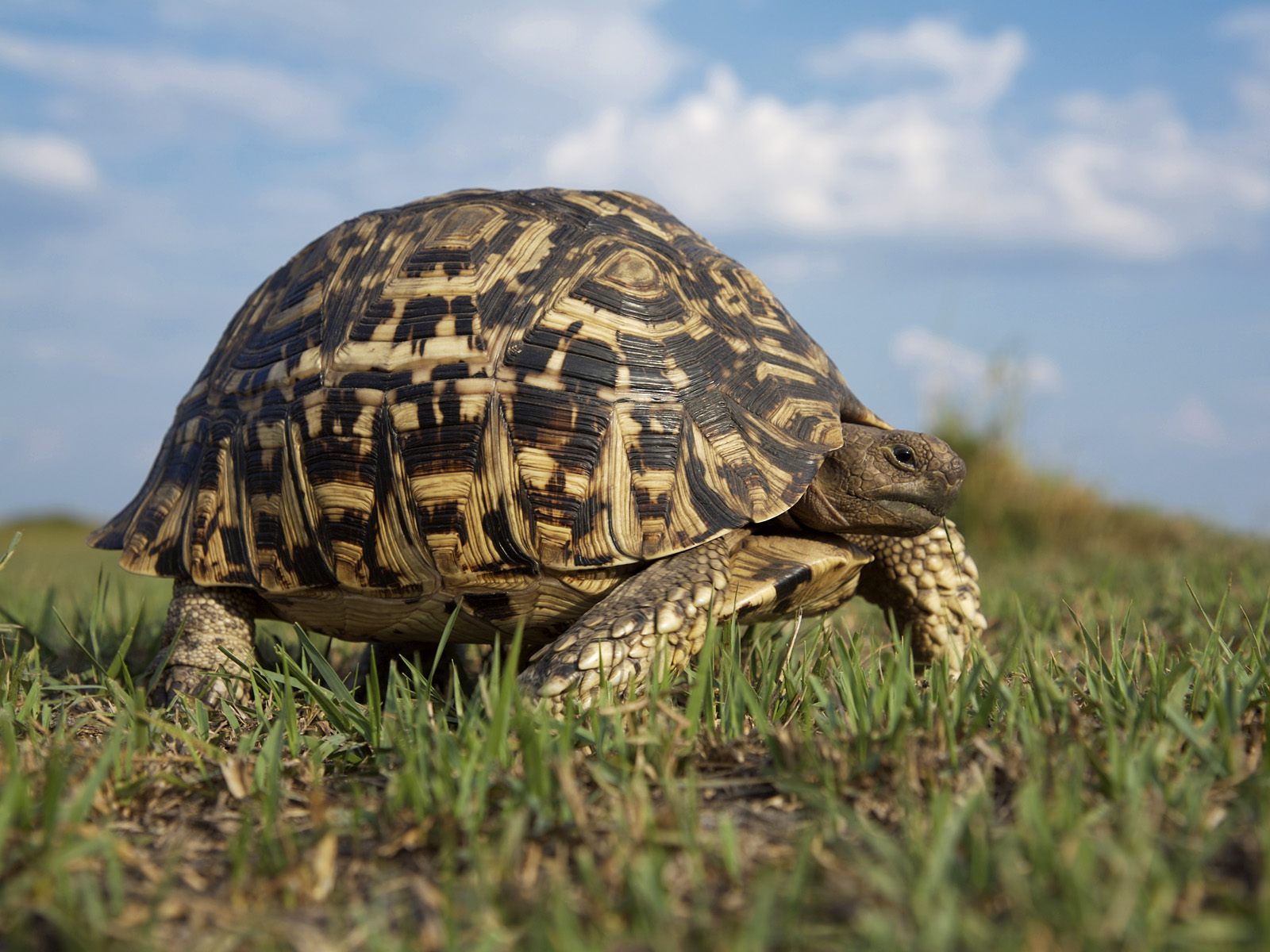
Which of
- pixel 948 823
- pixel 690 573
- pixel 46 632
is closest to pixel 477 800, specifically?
pixel 948 823

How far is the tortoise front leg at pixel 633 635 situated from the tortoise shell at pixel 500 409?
107 millimetres

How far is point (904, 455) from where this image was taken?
3543 mm

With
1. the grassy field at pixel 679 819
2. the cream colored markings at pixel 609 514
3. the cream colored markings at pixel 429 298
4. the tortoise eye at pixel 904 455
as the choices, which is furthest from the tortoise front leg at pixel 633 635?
the cream colored markings at pixel 429 298

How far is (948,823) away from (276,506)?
8.57 feet

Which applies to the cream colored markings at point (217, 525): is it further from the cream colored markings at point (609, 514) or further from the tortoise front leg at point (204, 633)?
the cream colored markings at point (609, 514)

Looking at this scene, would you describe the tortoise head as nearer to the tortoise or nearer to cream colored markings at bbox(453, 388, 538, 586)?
the tortoise

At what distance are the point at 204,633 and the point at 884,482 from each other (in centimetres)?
251

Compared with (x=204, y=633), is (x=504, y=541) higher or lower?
higher

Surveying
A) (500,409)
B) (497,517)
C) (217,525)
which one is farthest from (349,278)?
(497,517)

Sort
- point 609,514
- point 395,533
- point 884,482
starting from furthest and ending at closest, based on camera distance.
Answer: point 884,482
point 395,533
point 609,514

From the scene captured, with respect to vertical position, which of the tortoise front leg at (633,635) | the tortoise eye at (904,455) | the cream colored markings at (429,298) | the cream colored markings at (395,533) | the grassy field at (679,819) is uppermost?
the cream colored markings at (429,298)

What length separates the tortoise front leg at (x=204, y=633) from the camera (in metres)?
3.78

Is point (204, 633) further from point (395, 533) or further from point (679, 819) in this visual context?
point (679, 819)

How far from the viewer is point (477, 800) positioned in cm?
200
